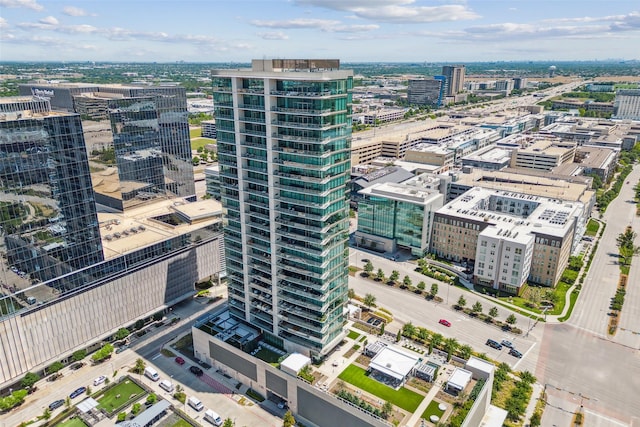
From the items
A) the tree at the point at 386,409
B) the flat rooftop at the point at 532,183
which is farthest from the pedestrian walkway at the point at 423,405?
the flat rooftop at the point at 532,183

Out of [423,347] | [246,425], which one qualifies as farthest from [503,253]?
[246,425]

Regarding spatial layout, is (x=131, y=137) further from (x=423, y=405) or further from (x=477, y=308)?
(x=477, y=308)

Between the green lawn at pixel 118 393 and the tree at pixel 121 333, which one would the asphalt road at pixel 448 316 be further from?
the tree at pixel 121 333

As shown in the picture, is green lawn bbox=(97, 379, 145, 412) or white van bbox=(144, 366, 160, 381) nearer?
green lawn bbox=(97, 379, 145, 412)

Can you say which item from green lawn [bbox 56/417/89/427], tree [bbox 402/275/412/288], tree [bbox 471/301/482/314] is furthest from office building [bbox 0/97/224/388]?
tree [bbox 471/301/482/314]

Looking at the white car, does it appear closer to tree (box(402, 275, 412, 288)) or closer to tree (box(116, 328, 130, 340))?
tree (box(116, 328, 130, 340))

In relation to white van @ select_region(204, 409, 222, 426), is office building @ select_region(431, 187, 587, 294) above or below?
above
